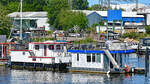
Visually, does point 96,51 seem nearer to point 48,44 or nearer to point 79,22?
point 48,44

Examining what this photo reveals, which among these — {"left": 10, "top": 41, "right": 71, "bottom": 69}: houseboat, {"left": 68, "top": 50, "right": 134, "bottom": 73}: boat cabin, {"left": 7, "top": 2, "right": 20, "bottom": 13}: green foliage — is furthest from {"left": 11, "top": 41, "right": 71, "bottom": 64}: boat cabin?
{"left": 7, "top": 2, "right": 20, "bottom": 13}: green foliage

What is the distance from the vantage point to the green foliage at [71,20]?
122 metres

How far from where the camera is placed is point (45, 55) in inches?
2532

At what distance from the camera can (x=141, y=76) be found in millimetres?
56375

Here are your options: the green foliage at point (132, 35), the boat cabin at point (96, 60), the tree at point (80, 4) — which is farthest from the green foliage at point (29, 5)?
the boat cabin at point (96, 60)

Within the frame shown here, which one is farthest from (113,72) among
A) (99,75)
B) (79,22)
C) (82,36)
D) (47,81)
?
(79,22)

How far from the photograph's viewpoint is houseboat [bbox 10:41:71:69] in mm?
62719

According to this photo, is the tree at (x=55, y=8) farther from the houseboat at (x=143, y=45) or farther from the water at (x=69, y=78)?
the water at (x=69, y=78)

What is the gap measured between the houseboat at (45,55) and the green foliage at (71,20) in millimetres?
56233

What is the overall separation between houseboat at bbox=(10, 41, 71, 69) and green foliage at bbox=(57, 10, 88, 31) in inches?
2214

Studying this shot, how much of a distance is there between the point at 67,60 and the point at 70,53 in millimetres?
1413

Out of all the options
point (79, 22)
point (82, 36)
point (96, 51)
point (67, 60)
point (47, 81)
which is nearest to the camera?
point (47, 81)

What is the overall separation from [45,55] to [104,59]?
1044 centimetres

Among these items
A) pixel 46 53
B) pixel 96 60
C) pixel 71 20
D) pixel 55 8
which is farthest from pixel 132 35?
pixel 96 60
